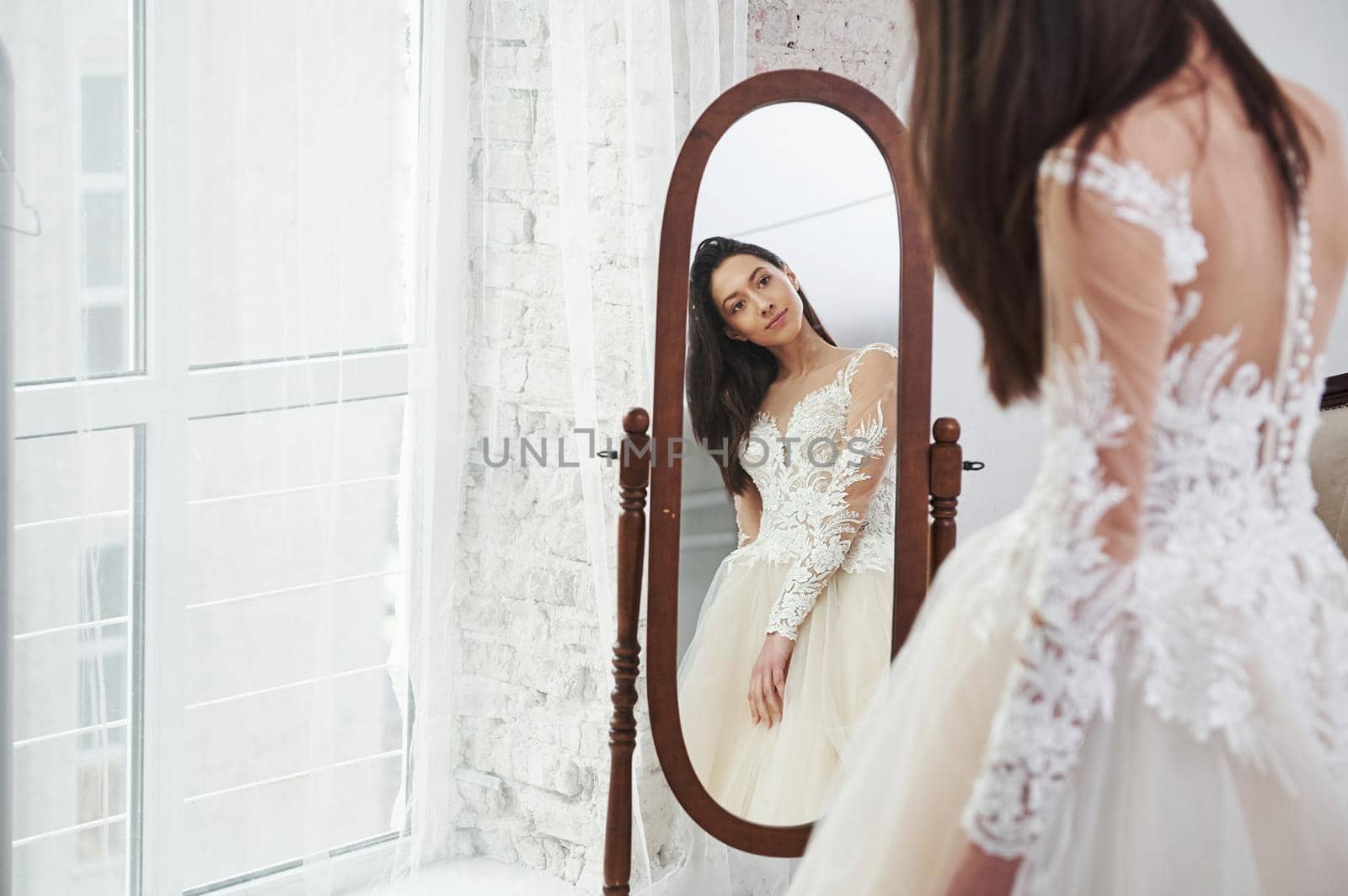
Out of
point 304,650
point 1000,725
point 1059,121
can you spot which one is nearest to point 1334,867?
point 1000,725

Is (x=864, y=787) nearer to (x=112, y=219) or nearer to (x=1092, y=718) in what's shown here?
(x=1092, y=718)

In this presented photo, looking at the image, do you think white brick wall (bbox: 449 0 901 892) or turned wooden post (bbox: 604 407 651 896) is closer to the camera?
turned wooden post (bbox: 604 407 651 896)

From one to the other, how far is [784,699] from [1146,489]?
0.84 meters

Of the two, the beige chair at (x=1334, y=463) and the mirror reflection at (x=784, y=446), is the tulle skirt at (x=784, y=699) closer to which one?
the mirror reflection at (x=784, y=446)

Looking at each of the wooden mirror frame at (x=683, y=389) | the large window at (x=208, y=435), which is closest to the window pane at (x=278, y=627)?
the large window at (x=208, y=435)

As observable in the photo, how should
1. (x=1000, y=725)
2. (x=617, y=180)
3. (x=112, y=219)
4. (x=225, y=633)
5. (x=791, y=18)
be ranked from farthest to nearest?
(x=791, y=18) < (x=617, y=180) < (x=225, y=633) < (x=112, y=219) < (x=1000, y=725)

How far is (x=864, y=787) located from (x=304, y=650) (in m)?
1.11

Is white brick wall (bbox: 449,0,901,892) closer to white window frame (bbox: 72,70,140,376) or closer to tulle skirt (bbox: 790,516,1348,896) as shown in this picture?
white window frame (bbox: 72,70,140,376)

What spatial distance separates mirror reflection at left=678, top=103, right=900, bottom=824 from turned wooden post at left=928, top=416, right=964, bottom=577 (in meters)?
0.07

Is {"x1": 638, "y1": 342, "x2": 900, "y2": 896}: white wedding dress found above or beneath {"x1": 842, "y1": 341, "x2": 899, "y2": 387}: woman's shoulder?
beneath

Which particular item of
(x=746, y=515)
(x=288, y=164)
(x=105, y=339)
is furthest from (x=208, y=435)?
(x=746, y=515)

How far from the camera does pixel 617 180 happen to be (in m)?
2.13

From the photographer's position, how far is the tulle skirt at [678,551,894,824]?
178cm

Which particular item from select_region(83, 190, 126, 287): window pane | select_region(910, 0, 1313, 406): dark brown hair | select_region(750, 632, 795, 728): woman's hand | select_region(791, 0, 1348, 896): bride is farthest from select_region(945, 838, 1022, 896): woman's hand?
select_region(83, 190, 126, 287): window pane
